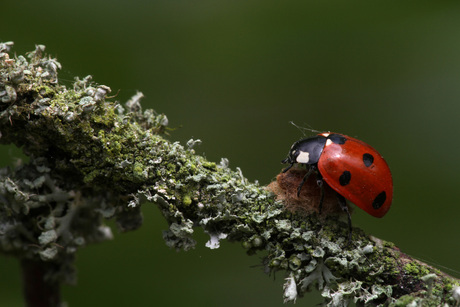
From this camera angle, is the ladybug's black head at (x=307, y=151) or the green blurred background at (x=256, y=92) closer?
the ladybug's black head at (x=307, y=151)

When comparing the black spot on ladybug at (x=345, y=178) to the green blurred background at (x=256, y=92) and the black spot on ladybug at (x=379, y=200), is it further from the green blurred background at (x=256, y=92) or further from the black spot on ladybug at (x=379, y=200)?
the green blurred background at (x=256, y=92)

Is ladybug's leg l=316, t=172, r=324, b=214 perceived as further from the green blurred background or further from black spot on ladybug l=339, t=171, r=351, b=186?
the green blurred background

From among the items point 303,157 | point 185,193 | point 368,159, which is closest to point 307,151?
point 303,157

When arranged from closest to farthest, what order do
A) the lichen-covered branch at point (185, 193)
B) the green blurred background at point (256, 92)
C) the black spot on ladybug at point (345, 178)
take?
the lichen-covered branch at point (185, 193), the black spot on ladybug at point (345, 178), the green blurred background at point (256, 92)

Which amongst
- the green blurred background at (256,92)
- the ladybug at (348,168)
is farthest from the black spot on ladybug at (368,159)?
the green blurred background at (256,92)

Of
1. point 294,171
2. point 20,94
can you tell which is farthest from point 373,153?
point 20,94

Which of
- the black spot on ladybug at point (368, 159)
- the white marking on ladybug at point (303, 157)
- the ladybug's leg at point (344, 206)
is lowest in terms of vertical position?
the ladybug's leg at point (344, 206)

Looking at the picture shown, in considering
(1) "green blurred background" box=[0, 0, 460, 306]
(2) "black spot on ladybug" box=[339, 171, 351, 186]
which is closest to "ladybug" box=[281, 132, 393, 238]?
(2) "black spot on ladybug" box=[339, 171, 351, 186]
